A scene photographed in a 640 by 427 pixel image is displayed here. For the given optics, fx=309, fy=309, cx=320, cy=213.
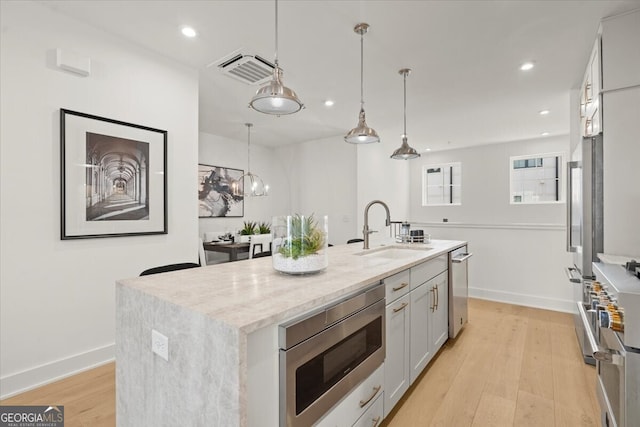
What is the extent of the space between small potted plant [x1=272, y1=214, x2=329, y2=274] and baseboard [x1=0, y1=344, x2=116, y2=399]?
73.8 inches

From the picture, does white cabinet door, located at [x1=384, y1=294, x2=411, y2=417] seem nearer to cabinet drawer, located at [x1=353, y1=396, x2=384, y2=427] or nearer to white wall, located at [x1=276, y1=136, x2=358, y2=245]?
cabinet drawer, located at [x1=353, y1=396, x2=384, y2=427]

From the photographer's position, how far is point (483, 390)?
223 centimetres

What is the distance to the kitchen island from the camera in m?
0.94

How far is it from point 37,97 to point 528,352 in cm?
444

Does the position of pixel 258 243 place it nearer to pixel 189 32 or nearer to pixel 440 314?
pixel 440 314

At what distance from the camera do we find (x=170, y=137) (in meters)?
2.79

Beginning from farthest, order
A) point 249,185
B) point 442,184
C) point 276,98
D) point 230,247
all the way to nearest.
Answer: point 442,184 < point 249,185 < point 230,247 < point 276,98

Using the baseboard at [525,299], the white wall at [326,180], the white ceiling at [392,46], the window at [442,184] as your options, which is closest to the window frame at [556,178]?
the window at [442,184]

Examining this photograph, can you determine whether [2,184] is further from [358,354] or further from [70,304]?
[358,354]

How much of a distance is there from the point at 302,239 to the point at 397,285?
71 centimetres

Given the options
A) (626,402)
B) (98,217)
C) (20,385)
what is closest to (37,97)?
(98,217)

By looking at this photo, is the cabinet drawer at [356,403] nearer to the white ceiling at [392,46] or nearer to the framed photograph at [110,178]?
the framed photograph at [110,178]

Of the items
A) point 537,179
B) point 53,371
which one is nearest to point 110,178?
point 53,371

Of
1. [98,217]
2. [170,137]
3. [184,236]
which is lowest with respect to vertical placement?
[184,236]
